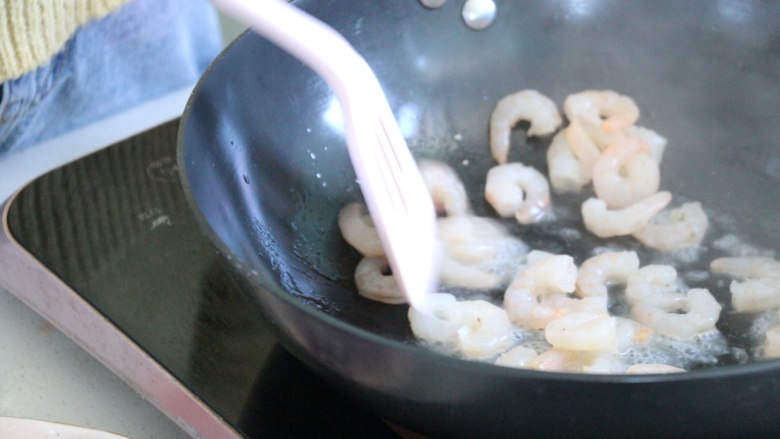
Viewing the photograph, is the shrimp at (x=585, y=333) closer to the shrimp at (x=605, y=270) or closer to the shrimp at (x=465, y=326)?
the shrimp at (x=465, y=326)

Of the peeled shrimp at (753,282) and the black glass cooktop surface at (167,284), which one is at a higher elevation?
the black glass cooktop surface at (167,284)

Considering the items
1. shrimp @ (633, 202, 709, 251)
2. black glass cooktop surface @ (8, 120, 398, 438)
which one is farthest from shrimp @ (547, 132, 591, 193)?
black glass cooktop surface @ (8, 120, 398, 438)

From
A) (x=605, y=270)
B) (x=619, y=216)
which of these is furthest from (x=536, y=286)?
(x=619, y=216)

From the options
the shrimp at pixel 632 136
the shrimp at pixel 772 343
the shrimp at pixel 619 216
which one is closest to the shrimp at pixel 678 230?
the shrimp at pixel 619 216

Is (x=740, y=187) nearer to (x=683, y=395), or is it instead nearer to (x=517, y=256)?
(x=517, y=256)

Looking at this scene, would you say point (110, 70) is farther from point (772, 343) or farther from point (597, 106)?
point (772, 343)

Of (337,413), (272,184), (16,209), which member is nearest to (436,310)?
(337,413)
